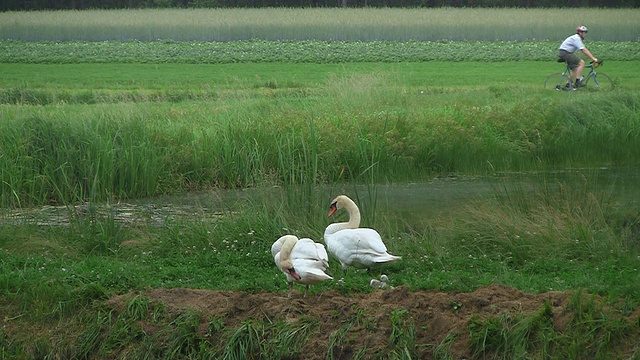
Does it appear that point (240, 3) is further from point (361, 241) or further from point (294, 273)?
point (294, 273)

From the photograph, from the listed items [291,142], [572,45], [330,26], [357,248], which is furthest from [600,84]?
[330,26]

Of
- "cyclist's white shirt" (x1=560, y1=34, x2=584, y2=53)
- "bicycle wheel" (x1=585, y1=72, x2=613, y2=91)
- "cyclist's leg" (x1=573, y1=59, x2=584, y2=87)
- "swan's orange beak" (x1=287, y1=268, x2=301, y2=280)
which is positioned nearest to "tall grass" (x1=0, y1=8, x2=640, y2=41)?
"bicycle wheel" (x1=585, y1=72, x2=613, y2=91)

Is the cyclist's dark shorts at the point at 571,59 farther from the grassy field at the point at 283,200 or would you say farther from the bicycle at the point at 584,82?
the grassy field at the point at 283,200

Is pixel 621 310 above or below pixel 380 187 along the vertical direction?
above

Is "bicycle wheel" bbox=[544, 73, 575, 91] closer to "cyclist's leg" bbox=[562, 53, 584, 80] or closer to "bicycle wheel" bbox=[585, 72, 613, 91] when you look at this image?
"cyclist's leg" bbox=[562, 53, 584, 80]

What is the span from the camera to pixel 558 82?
2677 centimetres

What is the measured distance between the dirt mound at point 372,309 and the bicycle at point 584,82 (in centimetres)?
1716

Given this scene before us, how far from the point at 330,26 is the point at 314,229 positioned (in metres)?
39.7

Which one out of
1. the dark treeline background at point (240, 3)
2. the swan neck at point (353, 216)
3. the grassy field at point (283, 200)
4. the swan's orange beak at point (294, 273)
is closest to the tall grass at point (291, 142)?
the grassy field at point (283, 200)

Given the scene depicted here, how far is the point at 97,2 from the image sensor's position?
64.4 meters

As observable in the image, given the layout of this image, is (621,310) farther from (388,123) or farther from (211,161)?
(388,123)

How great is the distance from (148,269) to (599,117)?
1204 cm

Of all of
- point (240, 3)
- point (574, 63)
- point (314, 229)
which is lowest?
point (240, 3)

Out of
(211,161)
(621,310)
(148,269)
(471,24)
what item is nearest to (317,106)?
(211,161)
